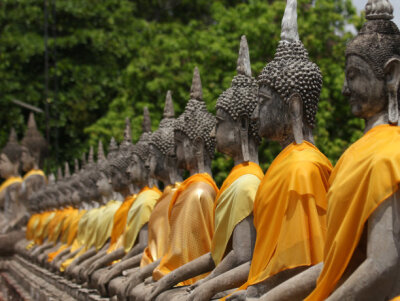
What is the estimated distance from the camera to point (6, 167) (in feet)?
77.8

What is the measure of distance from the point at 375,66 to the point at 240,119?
93.0 inches

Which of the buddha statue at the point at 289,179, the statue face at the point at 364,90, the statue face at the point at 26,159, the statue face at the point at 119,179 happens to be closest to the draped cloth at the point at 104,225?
the statue face at the point at 119,179

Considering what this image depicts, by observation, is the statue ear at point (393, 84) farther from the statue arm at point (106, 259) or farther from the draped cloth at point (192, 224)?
the statue arm at point (106, 259)

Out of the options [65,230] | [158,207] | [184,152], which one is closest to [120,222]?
[158,207]

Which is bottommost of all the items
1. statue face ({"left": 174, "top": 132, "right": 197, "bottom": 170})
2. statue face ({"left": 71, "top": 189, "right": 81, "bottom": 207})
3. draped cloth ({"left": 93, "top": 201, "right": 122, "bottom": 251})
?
statue face ({"left": 71, "top": 189, "right": 81, "bottom": 207})

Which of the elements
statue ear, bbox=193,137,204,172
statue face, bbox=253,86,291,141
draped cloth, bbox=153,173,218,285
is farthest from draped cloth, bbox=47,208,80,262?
statue face, bbox=253,86,291,141

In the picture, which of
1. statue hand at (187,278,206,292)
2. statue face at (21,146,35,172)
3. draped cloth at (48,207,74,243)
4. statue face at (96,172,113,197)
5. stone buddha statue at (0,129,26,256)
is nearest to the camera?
statue hand at (187,278,206,292)

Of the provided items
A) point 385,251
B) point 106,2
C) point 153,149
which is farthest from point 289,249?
point 106,2

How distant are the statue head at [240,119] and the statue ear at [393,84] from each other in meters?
2.31

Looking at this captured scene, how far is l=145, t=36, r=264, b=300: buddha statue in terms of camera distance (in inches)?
235

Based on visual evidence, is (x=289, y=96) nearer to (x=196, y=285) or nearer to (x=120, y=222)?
(x=196, y=285)

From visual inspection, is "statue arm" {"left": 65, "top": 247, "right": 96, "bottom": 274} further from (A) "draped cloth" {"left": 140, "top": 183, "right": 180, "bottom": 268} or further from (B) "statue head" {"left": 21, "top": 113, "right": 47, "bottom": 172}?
(B) "statue head" {"left": 21, "top": 113, "right": 47, "bottom": 172}

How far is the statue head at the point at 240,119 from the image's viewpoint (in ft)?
21.7

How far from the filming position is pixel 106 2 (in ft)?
91.3
